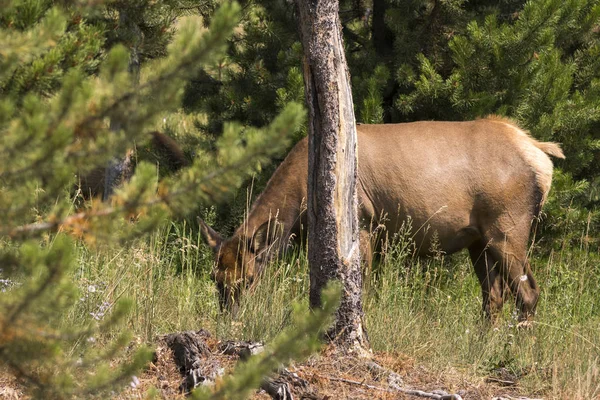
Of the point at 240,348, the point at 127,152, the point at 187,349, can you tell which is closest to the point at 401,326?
the point at 240,348

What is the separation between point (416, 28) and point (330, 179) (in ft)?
14.3

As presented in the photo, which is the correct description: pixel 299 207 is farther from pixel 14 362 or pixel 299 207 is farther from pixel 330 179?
pixel 14 362

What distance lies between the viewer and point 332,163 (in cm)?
550

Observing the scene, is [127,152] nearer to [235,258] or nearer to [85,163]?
[235,258]

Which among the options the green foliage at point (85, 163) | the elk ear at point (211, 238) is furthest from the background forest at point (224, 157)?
the elk ear at point (211, 238)

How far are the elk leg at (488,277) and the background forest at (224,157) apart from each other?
269mm

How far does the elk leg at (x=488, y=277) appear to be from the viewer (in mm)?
8312

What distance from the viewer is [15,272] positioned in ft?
9.65

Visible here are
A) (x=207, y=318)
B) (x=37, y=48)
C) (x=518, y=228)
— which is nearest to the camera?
(x=37, y=48)

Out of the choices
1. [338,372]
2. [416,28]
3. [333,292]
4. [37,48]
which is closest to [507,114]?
[416,28]

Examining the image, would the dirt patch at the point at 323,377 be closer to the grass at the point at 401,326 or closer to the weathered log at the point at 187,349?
the weathered log at the point at 187,349

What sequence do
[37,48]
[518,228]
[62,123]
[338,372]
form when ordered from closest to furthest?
1. [62,123]
2. [37,48]
3. [338,372]
4. [518,228]

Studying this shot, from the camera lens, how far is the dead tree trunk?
548cm

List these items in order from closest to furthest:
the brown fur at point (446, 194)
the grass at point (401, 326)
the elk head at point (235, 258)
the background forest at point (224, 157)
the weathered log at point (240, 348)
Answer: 1. the background forest at point (224, 157)
2. the weathered log at point (240, 348)
3. the grass at point (401, 326)
4. the elk head at point (235, 258)
5. the brown fur at point (446, 194)
